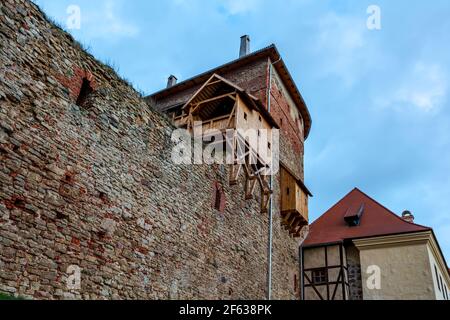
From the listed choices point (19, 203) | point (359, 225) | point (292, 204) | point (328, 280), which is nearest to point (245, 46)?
point (292, 204)

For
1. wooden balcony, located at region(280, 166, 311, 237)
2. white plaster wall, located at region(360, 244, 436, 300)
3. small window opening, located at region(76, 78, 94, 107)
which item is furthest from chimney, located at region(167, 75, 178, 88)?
small window opening, located at region(76, 78, 94, 107)

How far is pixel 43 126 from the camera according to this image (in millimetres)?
6559

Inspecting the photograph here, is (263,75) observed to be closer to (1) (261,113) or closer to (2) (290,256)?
(1) (261,113)

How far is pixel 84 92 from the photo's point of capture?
7793mm

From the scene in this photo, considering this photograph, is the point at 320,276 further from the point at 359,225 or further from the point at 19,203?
the point at 19,203

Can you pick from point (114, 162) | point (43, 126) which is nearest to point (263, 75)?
point (114, 162)

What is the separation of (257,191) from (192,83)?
→ 8.03 meters

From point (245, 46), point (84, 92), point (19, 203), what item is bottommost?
point (19, 203)

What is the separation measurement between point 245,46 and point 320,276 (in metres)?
11.1

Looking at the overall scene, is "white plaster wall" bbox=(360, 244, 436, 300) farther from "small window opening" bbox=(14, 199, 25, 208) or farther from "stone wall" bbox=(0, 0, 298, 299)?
"small window opening" bbox=(14, 199, 25, 208)

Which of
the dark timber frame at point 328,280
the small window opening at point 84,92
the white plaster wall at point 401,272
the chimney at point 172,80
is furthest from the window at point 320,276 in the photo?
the chimney at point 172,80

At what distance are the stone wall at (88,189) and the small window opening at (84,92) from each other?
98 millimetres

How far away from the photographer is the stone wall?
6.01 meters

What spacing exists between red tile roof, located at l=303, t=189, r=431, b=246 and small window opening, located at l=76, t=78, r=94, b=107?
1119 centimetres
